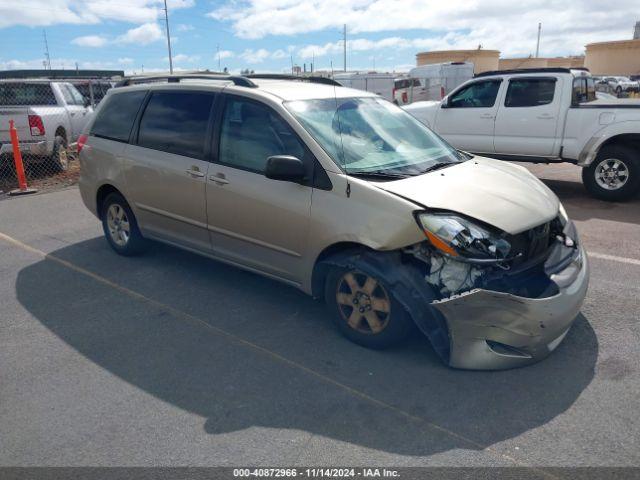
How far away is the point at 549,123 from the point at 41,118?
8.89m

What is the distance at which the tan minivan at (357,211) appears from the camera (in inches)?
131

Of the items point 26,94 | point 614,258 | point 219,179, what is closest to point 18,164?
point 26,94

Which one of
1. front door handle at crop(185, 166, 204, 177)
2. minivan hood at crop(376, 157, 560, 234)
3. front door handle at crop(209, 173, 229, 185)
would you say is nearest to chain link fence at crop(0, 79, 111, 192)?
front door handle at crop(185, 166, 204, 177)

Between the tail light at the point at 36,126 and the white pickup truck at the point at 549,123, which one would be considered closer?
the white pickup truck at the point at 549,123

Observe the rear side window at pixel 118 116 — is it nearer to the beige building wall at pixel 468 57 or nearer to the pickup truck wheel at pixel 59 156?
the pickup truck wheel at pixel 59 156

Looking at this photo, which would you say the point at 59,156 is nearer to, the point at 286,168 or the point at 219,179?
the point at 219,179

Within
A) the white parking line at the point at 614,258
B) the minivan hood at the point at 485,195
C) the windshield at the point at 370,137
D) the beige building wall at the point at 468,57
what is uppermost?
the beige building wall at the point at 468,57

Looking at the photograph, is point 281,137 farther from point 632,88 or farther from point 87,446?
point 632,88

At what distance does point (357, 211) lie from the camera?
3600mm

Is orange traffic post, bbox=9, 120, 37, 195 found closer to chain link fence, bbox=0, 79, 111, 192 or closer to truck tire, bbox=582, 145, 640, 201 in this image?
chain link fence, bbox=0, 79, 111, 192

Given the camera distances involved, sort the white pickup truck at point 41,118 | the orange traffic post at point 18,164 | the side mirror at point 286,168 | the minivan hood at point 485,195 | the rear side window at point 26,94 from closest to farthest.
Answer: the minivan hood at point 485,195
the side mirror at point 286,168
the orange traffic post at point 18,164
the white pickup truck at point 41,118
the rear side window at point 26,94

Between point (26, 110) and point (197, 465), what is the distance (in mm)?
9049

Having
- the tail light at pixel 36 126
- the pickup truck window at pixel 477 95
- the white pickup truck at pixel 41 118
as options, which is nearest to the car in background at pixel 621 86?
the pickup truck window at pixel 477 95

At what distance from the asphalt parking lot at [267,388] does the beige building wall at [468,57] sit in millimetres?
50744
